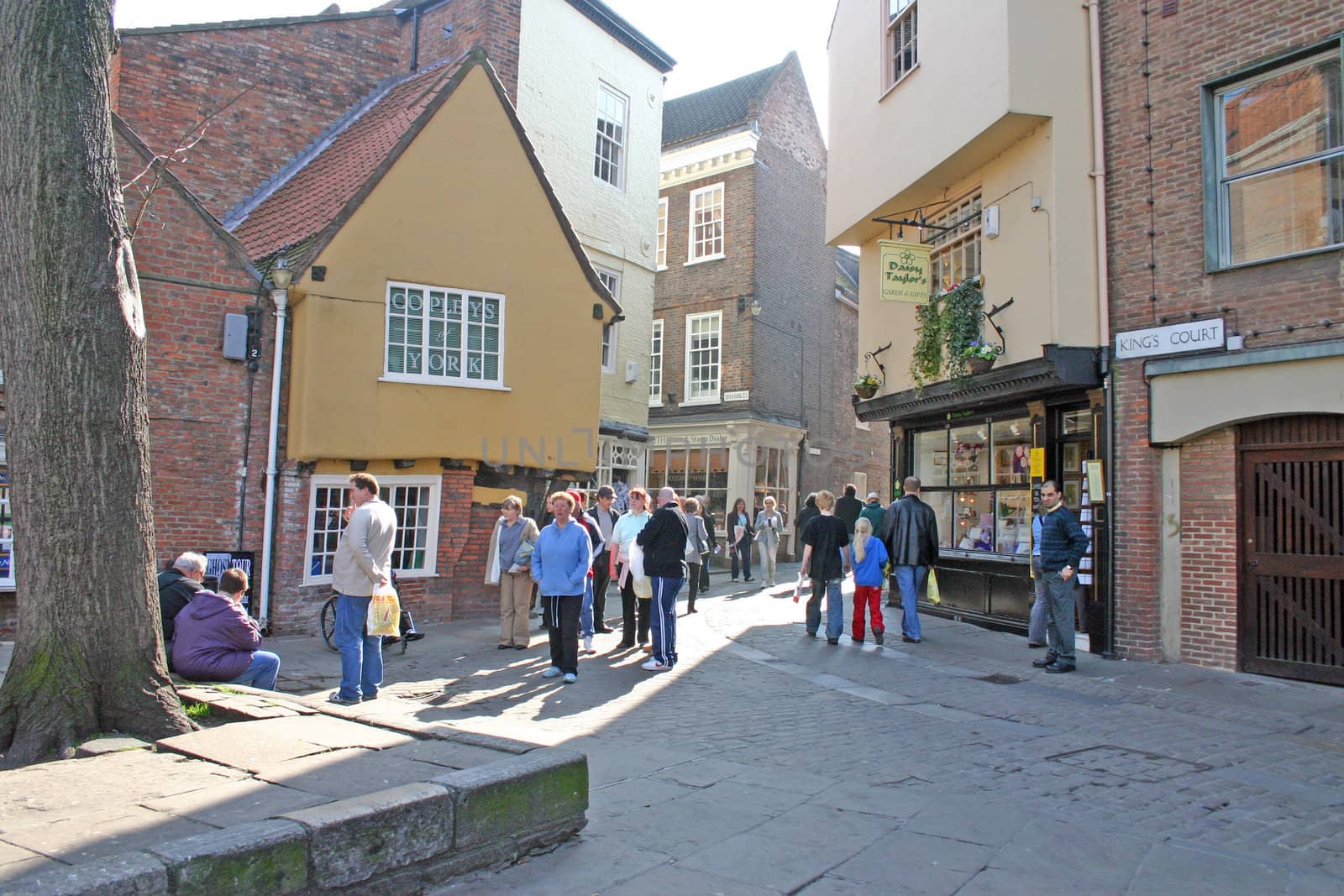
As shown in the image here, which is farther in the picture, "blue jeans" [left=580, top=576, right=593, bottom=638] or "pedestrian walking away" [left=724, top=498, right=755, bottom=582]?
"pedestrian walking away" [left=724, top=498, right=755, bottom=582]

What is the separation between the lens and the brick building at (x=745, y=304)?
981 inches

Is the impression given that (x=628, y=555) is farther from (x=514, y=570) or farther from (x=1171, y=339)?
(x=1171, y=339)

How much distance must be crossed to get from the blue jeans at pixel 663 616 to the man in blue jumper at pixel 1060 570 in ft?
11.9

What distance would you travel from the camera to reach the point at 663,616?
9734mm

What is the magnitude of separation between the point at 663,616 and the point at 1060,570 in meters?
3.95

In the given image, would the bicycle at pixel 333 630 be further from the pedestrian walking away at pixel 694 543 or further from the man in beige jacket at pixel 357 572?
the pedestrian walking away at pixel 694 543

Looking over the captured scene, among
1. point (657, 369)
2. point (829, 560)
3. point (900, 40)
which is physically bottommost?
point (829, 560)

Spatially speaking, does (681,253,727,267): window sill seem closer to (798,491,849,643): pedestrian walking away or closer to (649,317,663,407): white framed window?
(649,317,663,407): white framed window

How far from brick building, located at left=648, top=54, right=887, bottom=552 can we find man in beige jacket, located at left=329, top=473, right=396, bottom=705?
16.9 meters

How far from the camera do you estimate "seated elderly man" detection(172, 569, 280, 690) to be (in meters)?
6.79

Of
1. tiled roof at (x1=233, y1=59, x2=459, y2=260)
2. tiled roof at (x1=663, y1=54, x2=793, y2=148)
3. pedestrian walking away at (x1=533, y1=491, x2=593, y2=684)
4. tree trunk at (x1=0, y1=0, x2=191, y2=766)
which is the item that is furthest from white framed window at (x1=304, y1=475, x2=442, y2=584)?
tiled roof at (x1=663, y1=54, x2=793, y2=148)

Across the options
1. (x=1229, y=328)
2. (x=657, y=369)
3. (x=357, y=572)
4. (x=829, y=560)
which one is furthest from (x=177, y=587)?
(x=657, y=369)

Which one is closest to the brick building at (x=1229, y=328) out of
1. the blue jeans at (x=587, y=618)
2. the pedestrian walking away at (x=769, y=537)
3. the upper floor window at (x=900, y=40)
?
the upper floor window at (x=900, y=40)

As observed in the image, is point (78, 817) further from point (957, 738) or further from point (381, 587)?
point (957, 738)
